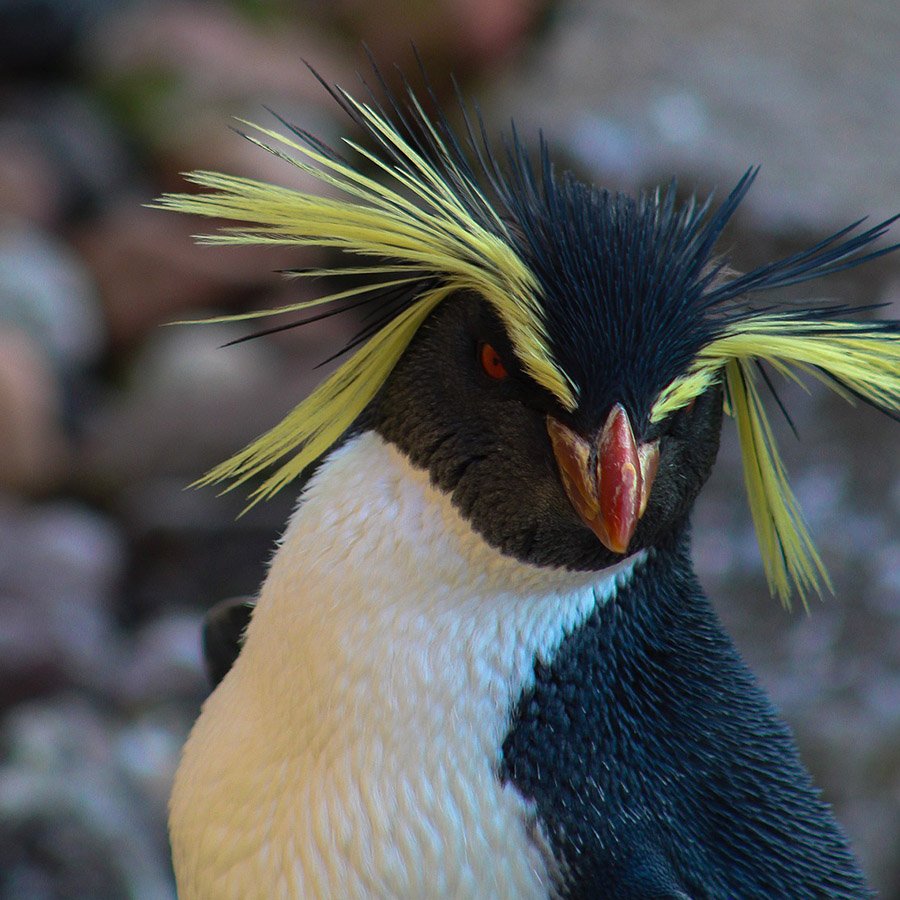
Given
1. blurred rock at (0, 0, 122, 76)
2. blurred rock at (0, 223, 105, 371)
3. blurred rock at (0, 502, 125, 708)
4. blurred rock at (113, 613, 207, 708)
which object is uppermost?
blurred rock at (0, 0, 122, 76)

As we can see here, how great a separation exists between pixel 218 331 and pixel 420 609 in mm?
2675

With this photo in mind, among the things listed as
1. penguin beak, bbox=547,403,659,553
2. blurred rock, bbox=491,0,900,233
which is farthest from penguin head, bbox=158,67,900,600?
blurred rock, bbox=491,0,900,233

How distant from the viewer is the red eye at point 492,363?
0.93 m

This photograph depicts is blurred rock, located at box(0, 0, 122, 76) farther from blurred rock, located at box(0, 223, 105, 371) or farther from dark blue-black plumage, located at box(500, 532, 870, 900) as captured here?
dark blue-black plumage, located at box(500, 532, 870, 900)

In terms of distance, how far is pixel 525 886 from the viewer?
925 millimetres

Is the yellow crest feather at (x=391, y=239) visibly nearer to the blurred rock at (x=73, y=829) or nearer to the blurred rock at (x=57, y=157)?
the blurred rock at (x=73, y=829)

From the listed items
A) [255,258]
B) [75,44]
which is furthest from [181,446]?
[75,44]

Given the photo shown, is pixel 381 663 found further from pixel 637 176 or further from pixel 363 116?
pixel 637 176

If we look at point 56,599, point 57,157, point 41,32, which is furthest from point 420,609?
point 41,32

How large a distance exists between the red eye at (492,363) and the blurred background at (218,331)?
127 cm

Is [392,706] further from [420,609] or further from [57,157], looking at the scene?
[57,157]

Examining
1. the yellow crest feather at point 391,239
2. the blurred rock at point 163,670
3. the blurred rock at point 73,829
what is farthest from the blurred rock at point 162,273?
the yellow crest feather at point 391,239

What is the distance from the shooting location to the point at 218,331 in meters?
3.54

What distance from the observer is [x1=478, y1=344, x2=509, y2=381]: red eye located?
0.93 metres
